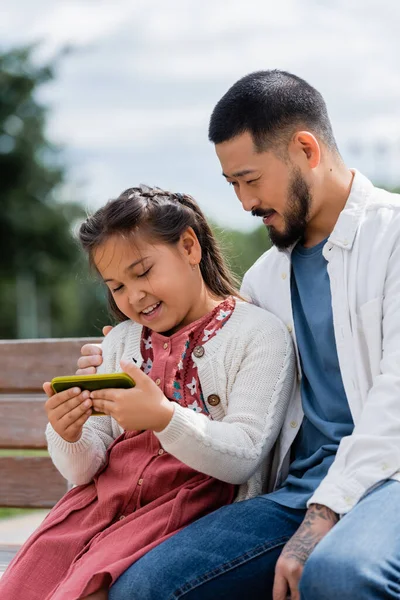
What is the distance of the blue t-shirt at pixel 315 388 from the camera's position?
2959 mm

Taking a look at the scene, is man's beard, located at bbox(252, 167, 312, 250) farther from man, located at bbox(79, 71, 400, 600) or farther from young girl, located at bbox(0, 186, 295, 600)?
young girl, located at bbox(0, 186, 295, 600)

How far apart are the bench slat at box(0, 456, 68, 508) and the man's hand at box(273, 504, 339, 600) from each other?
1740 millimetres

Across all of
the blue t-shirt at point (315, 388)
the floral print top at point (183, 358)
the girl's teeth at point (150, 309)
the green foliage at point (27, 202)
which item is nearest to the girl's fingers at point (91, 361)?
the floral print top at point (183, 358)

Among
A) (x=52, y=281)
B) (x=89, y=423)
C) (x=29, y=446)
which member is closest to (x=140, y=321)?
(x=89, y=423)

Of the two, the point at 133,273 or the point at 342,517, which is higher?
the point at 133,273

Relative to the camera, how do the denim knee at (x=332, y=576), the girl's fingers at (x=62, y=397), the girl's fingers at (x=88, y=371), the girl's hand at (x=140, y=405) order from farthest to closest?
the girl's fingers at (x=88, y=371), the girl's fingers at (x=62, y=397), the girl's hand at (x=140, y=405), the denim knee at (x=332, y=576)

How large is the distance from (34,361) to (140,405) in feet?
5.26

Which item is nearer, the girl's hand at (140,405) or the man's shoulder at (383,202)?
the girl's hand at (140,405)

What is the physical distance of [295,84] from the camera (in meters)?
3.23

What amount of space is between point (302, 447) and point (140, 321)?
0.67 metres

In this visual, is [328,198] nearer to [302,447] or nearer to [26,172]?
→ [302,447]

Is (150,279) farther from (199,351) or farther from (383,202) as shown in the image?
(383,202)

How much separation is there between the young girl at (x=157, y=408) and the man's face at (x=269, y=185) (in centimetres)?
25

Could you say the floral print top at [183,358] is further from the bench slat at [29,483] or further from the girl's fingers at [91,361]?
the bench slat at [29,483]
